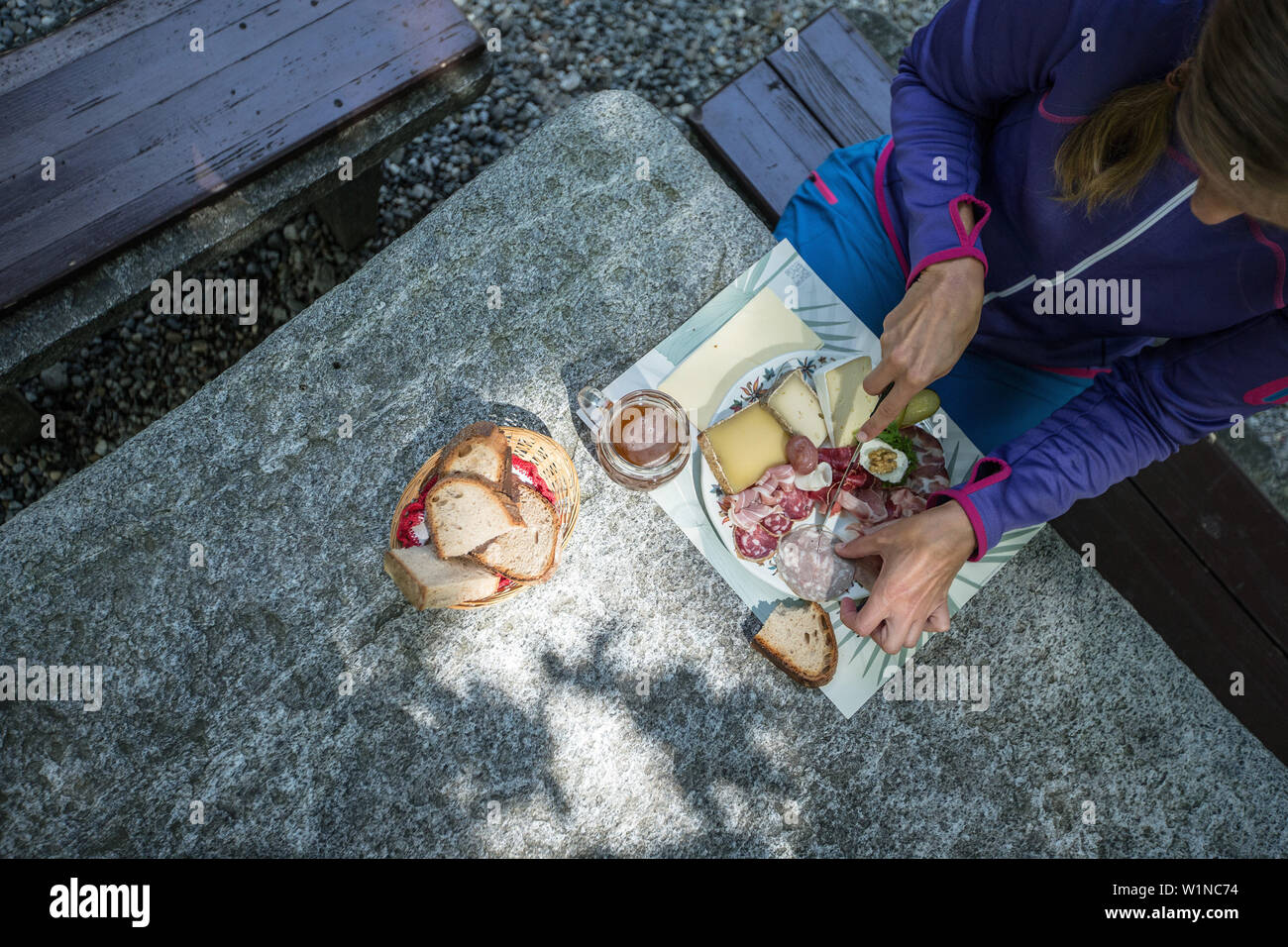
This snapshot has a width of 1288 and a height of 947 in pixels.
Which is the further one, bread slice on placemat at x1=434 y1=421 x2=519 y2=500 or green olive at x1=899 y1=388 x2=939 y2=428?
green olive at x1=899 y1=388 x2=939 y2=428

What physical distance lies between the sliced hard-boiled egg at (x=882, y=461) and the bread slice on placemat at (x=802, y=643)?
286mm

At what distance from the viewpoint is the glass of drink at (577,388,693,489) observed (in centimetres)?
154

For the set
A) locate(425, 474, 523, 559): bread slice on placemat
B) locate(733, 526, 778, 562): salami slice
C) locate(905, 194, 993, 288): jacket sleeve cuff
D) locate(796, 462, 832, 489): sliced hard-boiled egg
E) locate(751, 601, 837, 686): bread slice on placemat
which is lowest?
locate(751, 601, 837, 686): bread slice on placemat

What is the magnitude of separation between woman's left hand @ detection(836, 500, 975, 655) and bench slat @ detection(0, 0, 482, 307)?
Result: 1.43m

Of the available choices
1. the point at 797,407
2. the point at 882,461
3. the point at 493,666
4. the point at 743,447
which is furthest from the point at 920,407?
the point at 493,666

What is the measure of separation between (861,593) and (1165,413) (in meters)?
0.63

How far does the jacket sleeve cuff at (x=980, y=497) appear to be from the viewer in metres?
1.49

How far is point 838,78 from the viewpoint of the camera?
7.56 ft

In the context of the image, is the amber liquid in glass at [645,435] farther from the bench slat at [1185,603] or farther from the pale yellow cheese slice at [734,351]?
the bench slat at [1185,603]

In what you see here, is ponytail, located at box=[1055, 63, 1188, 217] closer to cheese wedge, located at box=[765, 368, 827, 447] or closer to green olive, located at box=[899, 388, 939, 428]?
green olive, located at box=[899, 388, 939, 428]

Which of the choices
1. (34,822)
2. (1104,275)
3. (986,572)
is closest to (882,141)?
(1104,275)

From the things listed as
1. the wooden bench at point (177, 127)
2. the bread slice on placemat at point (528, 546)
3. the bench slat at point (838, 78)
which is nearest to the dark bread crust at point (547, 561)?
the bread slice on placemat at point (528, 546)

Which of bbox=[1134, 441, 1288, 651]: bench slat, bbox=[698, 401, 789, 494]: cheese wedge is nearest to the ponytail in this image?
bbox=[698, 401, 789, 494]: cheese wedge

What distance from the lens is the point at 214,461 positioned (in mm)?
1562
